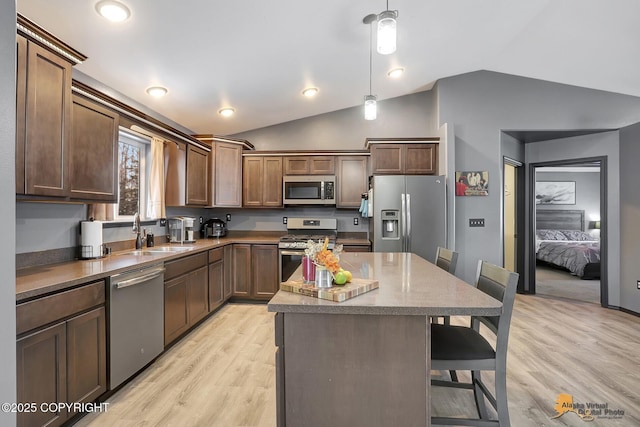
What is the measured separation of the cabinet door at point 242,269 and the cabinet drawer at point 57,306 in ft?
7.75

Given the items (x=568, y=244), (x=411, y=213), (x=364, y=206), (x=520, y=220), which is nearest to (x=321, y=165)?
(x=364, y=206)

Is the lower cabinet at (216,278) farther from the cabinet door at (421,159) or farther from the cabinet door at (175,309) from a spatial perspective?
the cabinet door at (421,159)

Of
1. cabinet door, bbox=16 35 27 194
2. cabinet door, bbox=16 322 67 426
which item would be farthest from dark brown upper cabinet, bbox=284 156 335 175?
cabinet door, bbox=16 322 67 426

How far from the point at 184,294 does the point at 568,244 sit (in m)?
7.21

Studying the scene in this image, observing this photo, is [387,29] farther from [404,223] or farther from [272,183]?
[272,183]

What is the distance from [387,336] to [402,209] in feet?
9.39

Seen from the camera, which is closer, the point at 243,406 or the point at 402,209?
the point at 243,406

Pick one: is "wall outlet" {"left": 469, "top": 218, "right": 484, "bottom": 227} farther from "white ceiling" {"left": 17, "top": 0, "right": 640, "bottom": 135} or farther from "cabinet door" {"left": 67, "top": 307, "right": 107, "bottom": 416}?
"cabinet door" {"left": 67, "top": 307, "right": 107, "bottom": 416}

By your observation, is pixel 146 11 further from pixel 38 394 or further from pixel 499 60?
pixel 499 60

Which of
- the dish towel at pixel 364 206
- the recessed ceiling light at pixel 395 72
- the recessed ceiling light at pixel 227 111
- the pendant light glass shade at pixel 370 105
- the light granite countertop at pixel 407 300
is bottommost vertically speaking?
the light granite countertop at pixel 407 300

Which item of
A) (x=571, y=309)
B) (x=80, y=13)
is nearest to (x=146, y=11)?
(x=80, y=13)

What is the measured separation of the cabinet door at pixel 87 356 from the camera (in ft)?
Result: 5.85

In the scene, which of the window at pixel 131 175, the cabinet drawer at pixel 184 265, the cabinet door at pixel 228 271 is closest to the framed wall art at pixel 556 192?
the cabinet door at pixel 228 271

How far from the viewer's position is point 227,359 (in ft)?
8.88
